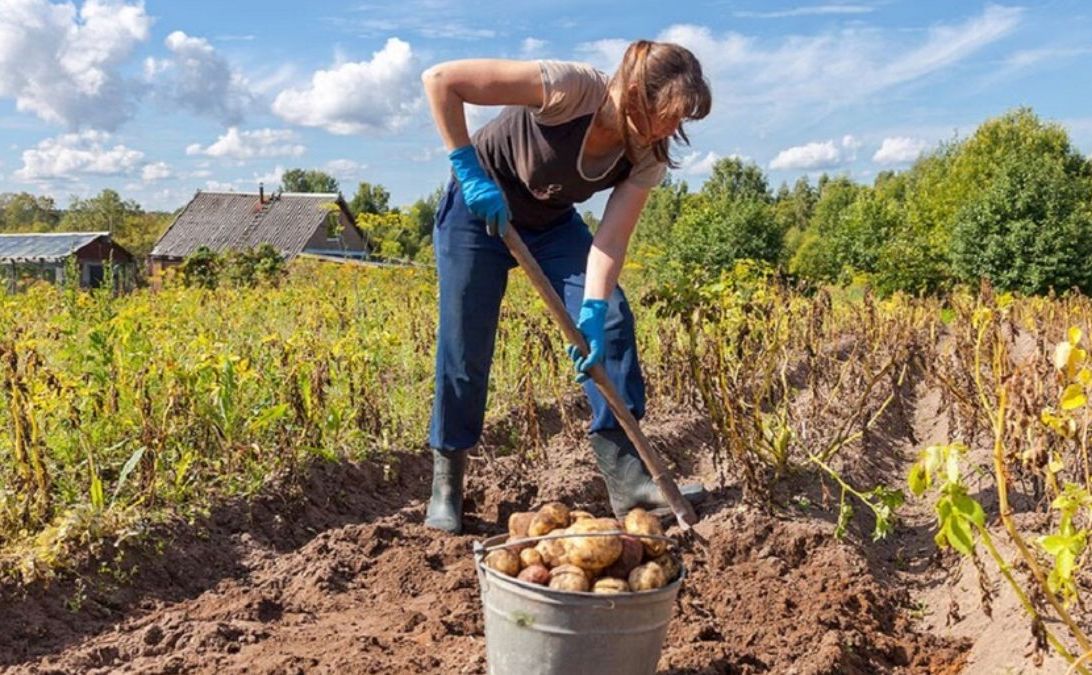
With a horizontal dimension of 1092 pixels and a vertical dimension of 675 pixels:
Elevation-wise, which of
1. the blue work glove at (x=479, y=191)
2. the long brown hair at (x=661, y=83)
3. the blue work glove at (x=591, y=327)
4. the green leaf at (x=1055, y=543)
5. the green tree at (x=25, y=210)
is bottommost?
the green leaf at (x=1055, y=543)

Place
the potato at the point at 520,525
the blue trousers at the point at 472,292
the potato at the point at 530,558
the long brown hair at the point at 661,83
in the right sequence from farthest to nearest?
the blue trousers at the point at 472,292, the long brown hair at the point at 661,83, the potato at the point at 520,525, the potato at the point at 530,558

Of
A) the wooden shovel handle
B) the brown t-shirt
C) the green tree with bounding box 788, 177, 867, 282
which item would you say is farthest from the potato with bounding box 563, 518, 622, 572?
the green tree with bounding box 788, 177, 867, 282

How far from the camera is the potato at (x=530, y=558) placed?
77.4 inches

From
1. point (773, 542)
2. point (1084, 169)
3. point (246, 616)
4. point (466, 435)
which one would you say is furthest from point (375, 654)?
point (1084, 169)

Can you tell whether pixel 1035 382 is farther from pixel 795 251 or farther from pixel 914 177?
pixel 914 177

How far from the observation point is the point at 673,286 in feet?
10.3

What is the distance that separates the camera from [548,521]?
6.77ft

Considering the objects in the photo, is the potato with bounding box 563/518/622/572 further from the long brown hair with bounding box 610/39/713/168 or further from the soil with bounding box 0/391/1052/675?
the long brown hair with bounding box 610/39/713/168

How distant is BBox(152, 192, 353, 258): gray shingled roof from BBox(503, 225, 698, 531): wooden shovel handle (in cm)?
3201

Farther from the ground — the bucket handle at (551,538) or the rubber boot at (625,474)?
the bucket handle at (551,538)

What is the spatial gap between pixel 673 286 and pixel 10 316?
369cm

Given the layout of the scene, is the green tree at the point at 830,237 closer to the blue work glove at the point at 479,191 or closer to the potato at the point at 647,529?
the blue work glove at the point at 479,191

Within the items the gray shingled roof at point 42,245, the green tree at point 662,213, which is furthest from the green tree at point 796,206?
the gray shingled roof at point 42,245

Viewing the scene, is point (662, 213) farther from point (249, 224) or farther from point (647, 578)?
point (647, 578)
